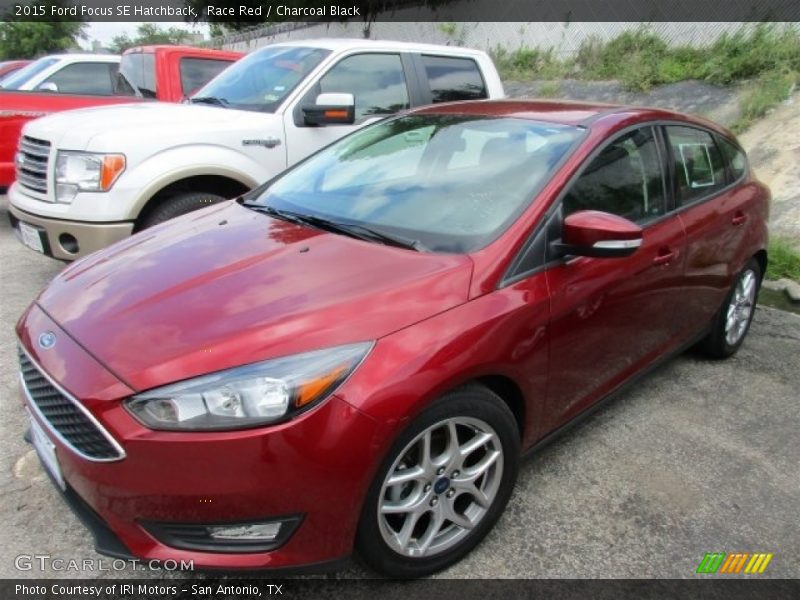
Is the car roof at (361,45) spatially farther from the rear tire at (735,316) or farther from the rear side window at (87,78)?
the rear side window at (87,78)

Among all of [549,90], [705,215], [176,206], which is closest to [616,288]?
[705,215]

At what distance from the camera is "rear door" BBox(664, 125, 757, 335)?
3229mm

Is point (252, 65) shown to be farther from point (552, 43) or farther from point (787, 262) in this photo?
point (552, 43)

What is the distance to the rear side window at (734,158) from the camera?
379cm

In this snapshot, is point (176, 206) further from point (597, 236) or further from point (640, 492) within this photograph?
point (640, 492)

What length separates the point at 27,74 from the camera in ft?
24.2

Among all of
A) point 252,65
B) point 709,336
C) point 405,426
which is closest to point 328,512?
point 405,426

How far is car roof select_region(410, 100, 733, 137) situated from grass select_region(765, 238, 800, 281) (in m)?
2.46

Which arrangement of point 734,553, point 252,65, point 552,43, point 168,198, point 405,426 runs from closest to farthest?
1. point 405,426
2. point 734,553
3. point 168,198
4. point 252,65
5. point 552,43

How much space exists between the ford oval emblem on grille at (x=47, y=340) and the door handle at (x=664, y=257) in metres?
2.48

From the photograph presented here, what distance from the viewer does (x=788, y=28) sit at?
382 inches

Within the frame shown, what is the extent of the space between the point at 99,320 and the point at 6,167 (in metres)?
5.40

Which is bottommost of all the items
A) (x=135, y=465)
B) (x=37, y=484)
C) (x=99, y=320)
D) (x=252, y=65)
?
(x=37, y=484)

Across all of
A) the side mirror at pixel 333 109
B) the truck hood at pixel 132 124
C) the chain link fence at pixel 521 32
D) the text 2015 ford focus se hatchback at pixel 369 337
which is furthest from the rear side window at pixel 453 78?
the chain link fence at pixel 521 32
